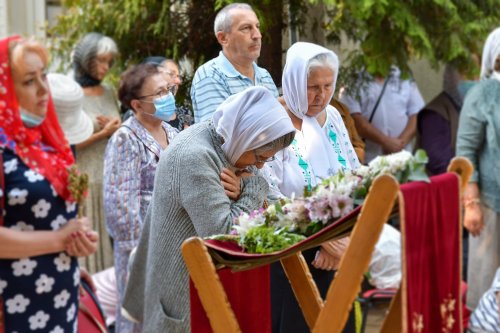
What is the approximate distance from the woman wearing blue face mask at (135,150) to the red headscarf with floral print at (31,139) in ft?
5.23

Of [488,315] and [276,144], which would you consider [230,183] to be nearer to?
[276,144]

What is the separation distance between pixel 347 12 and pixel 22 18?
4767 mm

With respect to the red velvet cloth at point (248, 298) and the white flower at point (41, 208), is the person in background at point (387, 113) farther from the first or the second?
the white flower at point (41, 208)

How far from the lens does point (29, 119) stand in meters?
3.87

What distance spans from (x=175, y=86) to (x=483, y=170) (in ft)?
8.19

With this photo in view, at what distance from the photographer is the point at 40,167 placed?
3.85 metres

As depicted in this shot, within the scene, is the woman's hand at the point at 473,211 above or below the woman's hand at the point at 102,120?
below

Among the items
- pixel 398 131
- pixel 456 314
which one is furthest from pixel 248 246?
pixel 398 131

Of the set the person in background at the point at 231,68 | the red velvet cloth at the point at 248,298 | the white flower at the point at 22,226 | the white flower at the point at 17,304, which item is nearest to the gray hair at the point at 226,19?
the person in background at the point at 231,68

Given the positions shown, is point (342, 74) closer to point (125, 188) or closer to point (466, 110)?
point (466, 110)

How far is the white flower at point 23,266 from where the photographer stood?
3.83 meters

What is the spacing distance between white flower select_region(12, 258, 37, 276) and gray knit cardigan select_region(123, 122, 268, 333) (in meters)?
0.65

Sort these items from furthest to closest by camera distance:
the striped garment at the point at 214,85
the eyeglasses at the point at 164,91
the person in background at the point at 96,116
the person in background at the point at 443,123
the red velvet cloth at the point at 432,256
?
the person in background at the point at 443,123
the person in background at the point at 96,116
the eyeglasses at the point at 164,91
the striped garment at the point at 214,85
the red velvet cloth at the point at 432,256

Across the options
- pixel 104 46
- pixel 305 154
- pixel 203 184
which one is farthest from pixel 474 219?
pixel 203 184
